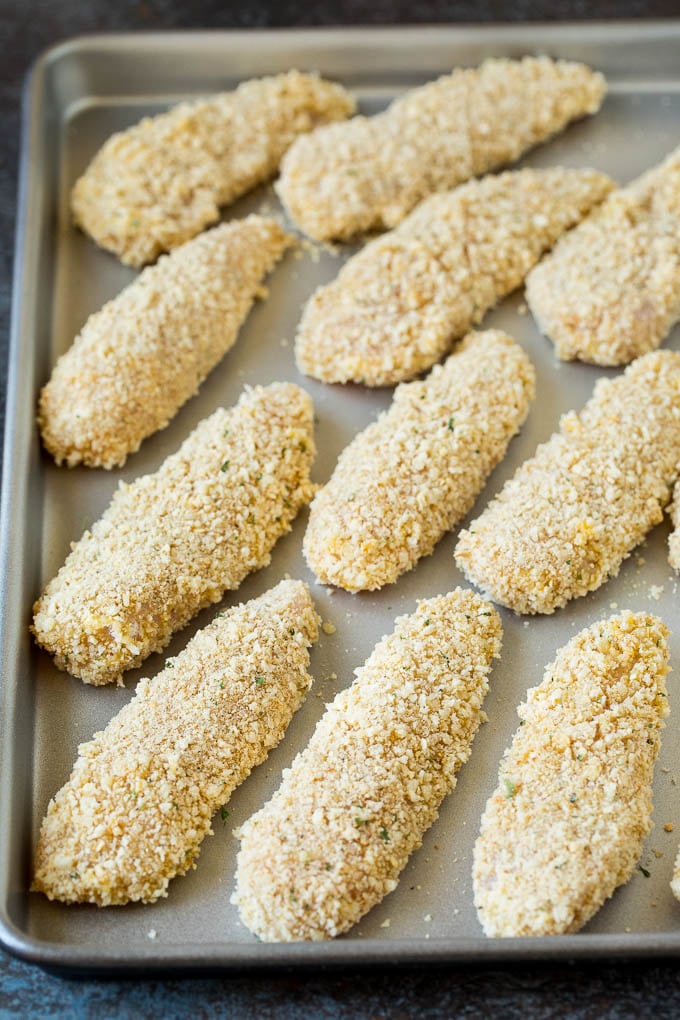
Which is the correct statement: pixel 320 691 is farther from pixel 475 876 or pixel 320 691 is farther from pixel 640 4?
pixel 640 4

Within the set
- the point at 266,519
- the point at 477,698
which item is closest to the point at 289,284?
the point at 266,519

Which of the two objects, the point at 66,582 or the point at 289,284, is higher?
the point at 289,284

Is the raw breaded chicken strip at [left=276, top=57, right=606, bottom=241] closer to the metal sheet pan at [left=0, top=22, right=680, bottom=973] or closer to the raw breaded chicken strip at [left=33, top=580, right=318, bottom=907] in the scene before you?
the metal sheet pan at [left=0, top=22, right=680, bottom=973]

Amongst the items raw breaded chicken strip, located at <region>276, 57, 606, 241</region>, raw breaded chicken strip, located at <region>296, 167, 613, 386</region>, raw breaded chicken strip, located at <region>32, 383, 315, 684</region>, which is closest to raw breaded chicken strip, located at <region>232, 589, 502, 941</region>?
raw breaded chicken strip, located at <region>32, 383, 315, 684</region>

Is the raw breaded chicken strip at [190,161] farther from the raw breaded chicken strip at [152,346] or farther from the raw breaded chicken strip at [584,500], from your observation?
the raw breaded chicken strip at [584,500]

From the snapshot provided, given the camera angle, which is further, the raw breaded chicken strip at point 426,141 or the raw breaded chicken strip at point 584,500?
the raw breaded chicken strip at point 426,141

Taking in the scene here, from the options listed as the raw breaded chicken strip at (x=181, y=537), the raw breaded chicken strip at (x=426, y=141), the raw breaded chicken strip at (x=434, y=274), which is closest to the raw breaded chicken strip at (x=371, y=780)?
the raw breaded chicken strip at (x=181, y=537)
